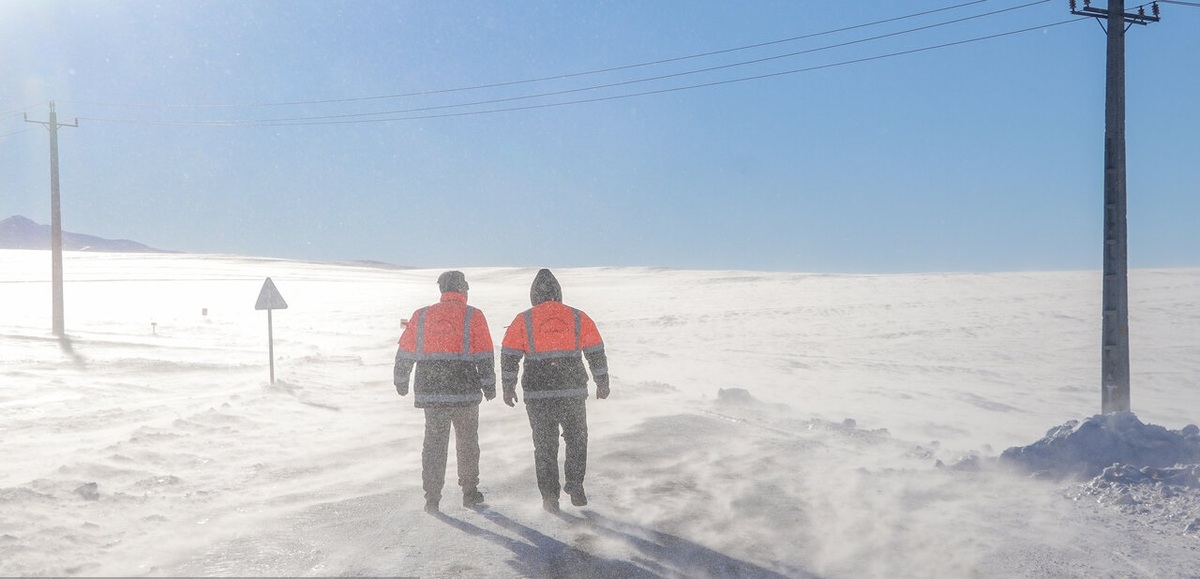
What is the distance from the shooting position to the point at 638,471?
8.46 m


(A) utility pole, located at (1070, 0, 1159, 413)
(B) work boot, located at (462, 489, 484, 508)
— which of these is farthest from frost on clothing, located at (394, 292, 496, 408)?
(A) utility pole, located at (1070, 0, 1159, 413)

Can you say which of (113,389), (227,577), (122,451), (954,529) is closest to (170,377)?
(113,389)

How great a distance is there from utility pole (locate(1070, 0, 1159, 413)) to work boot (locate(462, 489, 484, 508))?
790 centimetres

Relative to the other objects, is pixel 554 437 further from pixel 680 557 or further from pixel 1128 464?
pixel 1128 464

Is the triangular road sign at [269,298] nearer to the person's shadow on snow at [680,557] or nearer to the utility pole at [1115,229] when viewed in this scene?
the person's shadow on snow at [680,557]

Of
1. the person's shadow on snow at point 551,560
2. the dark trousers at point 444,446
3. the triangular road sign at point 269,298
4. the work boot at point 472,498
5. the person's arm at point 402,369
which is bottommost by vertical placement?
the person's shadow on snow at point 551,560

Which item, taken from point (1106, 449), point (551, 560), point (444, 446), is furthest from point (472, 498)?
point (1106, 449)

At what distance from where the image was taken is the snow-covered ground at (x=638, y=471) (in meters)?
5.87

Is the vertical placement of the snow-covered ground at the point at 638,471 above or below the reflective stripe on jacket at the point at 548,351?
below

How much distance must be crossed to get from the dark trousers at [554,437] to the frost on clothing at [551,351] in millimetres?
86

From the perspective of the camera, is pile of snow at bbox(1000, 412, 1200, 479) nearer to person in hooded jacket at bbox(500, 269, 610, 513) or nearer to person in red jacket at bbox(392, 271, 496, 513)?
person in hooded jacket at bbox(500, 269, 610, 513)

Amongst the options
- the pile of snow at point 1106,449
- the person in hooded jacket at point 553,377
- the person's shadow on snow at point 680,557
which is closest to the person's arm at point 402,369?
the person in hooded jacket at point 553,377

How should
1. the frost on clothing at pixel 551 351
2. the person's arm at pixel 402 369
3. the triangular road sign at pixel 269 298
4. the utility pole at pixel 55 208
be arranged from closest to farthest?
the frost on clothing at pixel 551 351 < the person's arm at pixel 402 369 < the triangular road sign at pixel 269 298 < the utility pole at pixel 55 208

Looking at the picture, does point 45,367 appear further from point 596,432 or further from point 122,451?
point 596,432
